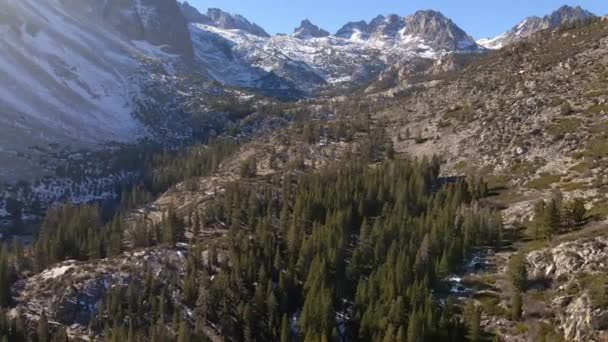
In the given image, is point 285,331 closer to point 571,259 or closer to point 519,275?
point 519,275

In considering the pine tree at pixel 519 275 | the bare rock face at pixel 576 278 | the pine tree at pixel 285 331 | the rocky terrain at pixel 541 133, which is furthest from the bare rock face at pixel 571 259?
the pine tree at pixel 285 331

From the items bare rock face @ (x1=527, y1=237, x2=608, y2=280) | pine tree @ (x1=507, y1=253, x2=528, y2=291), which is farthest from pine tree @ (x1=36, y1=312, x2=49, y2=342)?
bare rock face @ (x1=527, y1=237, x2=608, y2=280)

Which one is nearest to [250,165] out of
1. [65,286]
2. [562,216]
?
[65,286]

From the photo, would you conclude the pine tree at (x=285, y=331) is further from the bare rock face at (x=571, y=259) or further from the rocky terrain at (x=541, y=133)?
the rocky terrain at (x=541, y=133)

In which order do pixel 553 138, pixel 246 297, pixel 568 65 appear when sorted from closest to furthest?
1. pixel 246 297
2. pixel 553 138
3. pixel 568 65

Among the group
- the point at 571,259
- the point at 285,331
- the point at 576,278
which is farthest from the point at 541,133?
the point at 285,331

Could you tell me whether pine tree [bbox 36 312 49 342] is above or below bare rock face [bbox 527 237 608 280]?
below

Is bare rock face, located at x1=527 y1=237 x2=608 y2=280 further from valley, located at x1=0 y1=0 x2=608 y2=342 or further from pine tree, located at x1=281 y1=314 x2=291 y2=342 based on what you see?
pine tree, located at x1=281 y1=314 x2=291 y2=342

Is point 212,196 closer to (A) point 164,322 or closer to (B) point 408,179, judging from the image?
(B) point 408,179
